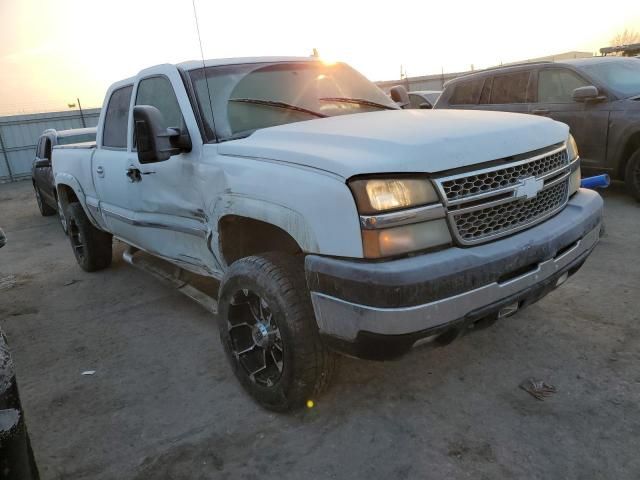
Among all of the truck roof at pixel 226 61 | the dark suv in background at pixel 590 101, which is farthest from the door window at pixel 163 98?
the dark suv in background at pixel 590 101

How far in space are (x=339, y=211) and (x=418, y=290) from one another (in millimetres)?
433

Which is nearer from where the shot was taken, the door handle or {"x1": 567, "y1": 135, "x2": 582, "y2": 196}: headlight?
{"x1": 567, "y1": 135, "x2": 582, "y2": 196}: headlight

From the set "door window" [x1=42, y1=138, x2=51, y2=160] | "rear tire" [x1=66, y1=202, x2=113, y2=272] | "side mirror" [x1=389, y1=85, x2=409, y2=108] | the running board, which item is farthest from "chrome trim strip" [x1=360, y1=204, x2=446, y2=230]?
"door window" [x1=42, y1=138, x2=51, y2=160]

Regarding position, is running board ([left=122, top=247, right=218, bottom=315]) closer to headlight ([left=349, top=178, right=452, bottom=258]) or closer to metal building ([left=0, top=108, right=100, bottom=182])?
headlight ([left=349, top=178, right=452, bottom=258])

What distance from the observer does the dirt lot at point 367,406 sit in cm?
220

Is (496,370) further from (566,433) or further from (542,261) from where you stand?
(542,261)

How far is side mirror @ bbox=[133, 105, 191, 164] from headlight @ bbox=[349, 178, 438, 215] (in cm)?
132

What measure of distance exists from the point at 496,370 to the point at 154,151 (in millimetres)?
2264

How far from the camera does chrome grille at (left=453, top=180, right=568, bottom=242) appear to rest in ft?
6.92

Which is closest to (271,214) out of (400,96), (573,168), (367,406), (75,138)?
(367,406)

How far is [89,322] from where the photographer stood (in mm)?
4152

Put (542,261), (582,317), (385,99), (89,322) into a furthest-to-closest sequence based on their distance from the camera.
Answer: (89,322) → (385,99) → (582,317) → (542,261)

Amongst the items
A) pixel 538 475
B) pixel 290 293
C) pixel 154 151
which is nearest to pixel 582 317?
pixel 538 475

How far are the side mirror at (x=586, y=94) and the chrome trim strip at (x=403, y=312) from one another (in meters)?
4.77
